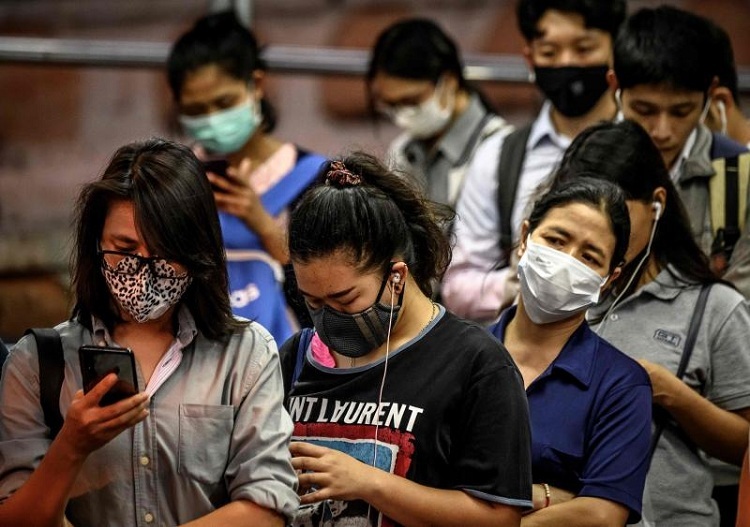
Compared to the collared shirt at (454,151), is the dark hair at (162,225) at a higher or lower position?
higher

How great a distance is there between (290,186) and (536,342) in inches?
59.3

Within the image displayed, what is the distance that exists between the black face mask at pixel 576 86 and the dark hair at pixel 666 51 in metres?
0.36

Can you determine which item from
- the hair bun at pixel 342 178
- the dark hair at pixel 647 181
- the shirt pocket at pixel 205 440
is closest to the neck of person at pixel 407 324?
the hair bun at pixel 342 178

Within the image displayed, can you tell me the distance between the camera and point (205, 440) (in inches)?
135

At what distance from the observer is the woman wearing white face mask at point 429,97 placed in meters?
5.96

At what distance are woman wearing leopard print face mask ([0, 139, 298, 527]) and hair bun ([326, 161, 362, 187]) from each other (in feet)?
1.02

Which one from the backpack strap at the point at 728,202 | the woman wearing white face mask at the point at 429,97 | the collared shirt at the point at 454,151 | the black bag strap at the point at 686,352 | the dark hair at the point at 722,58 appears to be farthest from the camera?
the woman wearing white face mask at the point at 429,97

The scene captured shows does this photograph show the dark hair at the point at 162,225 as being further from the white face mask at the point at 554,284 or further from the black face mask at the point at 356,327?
the white face mask at the point at 554,284

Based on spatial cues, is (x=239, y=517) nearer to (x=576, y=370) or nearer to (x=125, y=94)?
(x=576, y=370)

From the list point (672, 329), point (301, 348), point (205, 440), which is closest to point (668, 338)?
point (672, 329)

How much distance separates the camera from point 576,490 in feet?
12.8

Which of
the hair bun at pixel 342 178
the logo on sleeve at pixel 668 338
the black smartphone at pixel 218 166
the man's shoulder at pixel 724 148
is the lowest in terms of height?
the logo on sleeve at pixel 668 338

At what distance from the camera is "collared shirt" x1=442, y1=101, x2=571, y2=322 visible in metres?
5.25

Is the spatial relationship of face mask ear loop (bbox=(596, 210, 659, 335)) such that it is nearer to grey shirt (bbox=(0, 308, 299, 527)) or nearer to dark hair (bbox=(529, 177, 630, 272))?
dark hair (bbox=(529, 177, 630, 272))
